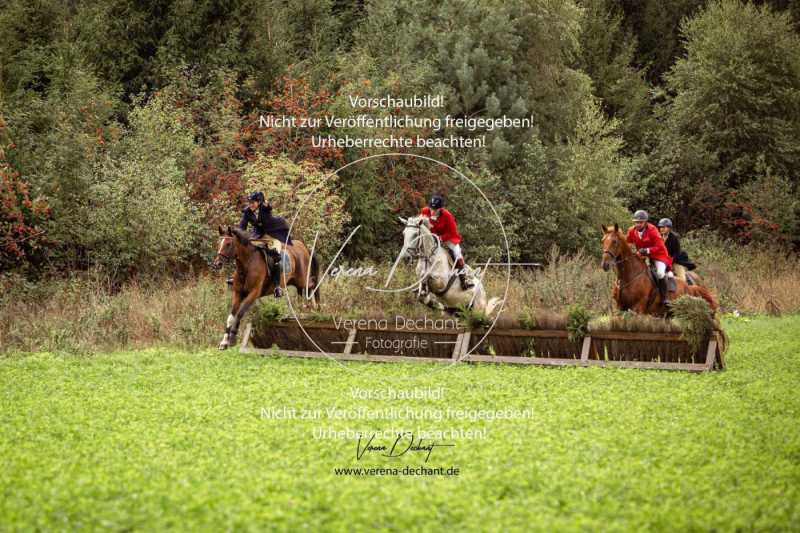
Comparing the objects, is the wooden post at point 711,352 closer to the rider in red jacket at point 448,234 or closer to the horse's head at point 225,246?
the rider in red jacket at point 448,234

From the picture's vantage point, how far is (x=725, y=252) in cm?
3578

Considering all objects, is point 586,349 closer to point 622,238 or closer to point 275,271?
point 622,238

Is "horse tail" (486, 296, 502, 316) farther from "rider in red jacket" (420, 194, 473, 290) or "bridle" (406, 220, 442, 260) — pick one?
"bridle" (406, 220, 442, 260)

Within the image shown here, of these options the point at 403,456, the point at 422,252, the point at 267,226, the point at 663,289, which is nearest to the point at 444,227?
the point at 422,252

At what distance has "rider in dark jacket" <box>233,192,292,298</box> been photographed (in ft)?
54.3

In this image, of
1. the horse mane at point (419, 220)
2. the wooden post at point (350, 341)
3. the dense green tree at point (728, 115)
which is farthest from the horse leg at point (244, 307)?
the dense green tree at point (728, 115)

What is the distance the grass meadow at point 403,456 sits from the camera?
6.59m

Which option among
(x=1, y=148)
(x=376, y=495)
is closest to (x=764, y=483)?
(x=376, y=495)

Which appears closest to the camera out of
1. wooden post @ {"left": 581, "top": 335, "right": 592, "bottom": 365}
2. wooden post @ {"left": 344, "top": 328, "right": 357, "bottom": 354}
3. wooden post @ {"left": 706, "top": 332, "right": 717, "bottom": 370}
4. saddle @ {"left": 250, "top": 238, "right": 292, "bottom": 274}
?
wooden post @ {"left": 706, "top": 332, "right": 717, "bottom": 370}

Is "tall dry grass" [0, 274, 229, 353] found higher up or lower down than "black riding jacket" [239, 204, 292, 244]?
lower down
